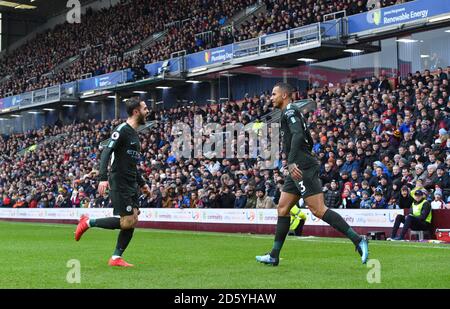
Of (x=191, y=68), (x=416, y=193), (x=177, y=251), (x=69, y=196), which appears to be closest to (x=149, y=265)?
(x=177, y=251)

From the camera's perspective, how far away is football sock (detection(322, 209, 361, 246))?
30.8 ft

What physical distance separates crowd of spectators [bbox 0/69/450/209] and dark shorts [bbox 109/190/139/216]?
29.0 feet

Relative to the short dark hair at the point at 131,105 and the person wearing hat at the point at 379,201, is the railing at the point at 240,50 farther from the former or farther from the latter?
the short dark hair at the point at 131,105

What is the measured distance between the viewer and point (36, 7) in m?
69.6

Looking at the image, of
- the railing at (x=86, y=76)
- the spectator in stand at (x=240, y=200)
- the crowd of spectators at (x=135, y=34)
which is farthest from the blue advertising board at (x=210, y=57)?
the spectator in stand at (x=240, y=200)

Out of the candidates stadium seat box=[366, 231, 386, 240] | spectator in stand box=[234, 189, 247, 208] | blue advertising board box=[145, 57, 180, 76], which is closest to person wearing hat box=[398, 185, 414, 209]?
stadium seat box=[366, 231, 386, 240]

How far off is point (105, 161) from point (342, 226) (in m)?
3.23

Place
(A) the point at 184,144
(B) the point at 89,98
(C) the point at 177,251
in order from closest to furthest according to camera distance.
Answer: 1. (C) the point at 177,251
2. (A) the point at 184,144
3. (B) the point at 89,98

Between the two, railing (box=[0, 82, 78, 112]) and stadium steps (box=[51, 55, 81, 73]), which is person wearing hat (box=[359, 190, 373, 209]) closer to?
railing (box=[0, 82, 78, 112])

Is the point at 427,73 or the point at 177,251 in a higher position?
the point at 427,73

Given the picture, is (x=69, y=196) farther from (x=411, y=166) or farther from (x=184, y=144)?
(x=411, y=166)

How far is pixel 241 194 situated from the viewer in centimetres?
2550

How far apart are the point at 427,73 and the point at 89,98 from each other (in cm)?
3029
